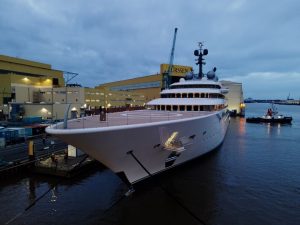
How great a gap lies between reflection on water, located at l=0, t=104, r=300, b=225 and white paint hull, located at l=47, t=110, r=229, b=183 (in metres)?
1.60

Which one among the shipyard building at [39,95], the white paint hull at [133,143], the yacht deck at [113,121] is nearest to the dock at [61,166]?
the yacht deck at [113,121]

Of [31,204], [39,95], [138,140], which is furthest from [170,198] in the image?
[39,95]

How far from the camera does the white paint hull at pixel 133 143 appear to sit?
11883 millimetres

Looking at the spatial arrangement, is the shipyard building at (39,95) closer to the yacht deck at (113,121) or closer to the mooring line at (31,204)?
the yacht deck at (113,121)

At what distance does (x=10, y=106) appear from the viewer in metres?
48.3

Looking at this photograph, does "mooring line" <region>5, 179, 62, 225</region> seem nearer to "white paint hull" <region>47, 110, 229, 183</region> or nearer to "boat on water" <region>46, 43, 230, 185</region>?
"boat on water" <region>46, 43, 230, 185</region>

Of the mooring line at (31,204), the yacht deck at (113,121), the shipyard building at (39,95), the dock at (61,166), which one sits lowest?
the mooring line at (31,204)

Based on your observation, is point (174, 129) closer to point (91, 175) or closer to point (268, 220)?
point (268, 220)

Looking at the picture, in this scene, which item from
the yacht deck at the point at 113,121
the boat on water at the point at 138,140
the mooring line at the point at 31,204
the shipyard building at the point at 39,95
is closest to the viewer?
the boat on water at the point at 138,140

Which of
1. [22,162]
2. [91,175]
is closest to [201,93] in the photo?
[91,175]

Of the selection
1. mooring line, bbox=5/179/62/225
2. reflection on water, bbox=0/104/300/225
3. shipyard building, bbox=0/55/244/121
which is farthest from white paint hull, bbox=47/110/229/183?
shipyard building, bbox=0/55/244/121

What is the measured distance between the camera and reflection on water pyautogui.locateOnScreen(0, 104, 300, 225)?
43.1ft

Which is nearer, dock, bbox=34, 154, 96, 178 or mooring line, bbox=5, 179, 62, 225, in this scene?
mooring line, bbox=5, 179, 62, 225

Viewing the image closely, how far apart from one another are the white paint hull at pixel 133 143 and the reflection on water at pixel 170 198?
5.25ft
